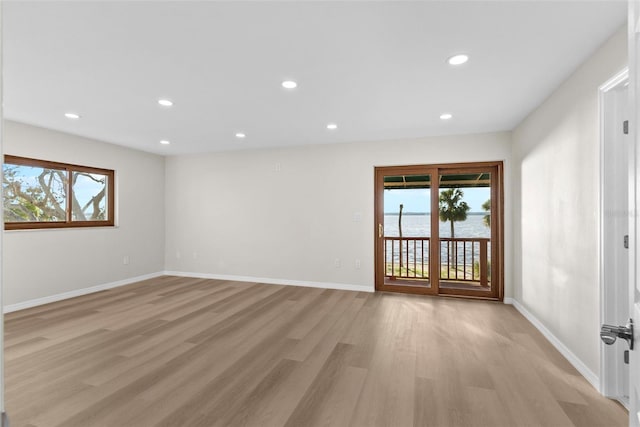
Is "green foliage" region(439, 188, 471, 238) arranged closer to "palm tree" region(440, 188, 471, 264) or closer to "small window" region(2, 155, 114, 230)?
"palm tree" region(440, 188, 471, 264)

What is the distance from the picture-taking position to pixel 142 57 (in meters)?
2.26

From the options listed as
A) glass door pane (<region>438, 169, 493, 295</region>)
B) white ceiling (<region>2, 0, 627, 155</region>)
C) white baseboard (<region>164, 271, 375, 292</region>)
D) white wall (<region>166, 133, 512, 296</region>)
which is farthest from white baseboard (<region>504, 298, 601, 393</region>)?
white ceiling (<region>2, 0, 627, 155</region>)

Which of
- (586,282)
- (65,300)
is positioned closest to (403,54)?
(586,282)

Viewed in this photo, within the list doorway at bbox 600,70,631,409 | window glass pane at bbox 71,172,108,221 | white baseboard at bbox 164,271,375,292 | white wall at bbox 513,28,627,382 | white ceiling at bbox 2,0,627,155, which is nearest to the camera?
white ceiling at bbox 2,0,627,155

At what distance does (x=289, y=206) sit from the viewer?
5.14m

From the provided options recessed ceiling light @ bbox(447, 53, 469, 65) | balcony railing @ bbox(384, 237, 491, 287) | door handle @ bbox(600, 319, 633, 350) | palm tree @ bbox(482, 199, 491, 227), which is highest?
recessed ceiling light @ bbox(447, 53, 469, 65)

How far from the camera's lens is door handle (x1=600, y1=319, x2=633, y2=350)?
2.81 feet

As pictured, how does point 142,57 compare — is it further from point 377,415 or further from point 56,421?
point 377,415

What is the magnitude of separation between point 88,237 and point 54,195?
2.43 ft

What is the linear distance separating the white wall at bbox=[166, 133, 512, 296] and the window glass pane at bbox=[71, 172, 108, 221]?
1.17 meters

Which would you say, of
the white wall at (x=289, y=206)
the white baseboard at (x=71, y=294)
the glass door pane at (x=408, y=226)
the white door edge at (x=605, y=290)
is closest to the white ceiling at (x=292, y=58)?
the white door edge at (x=605, y=290)

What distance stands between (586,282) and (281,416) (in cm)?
244

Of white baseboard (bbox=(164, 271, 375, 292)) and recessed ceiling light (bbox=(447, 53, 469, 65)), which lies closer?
recessed ceiling light (bbox=(447, 53, 469, 65))

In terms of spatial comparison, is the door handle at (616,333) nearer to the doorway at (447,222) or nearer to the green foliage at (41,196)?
the doorway at (447,222)
